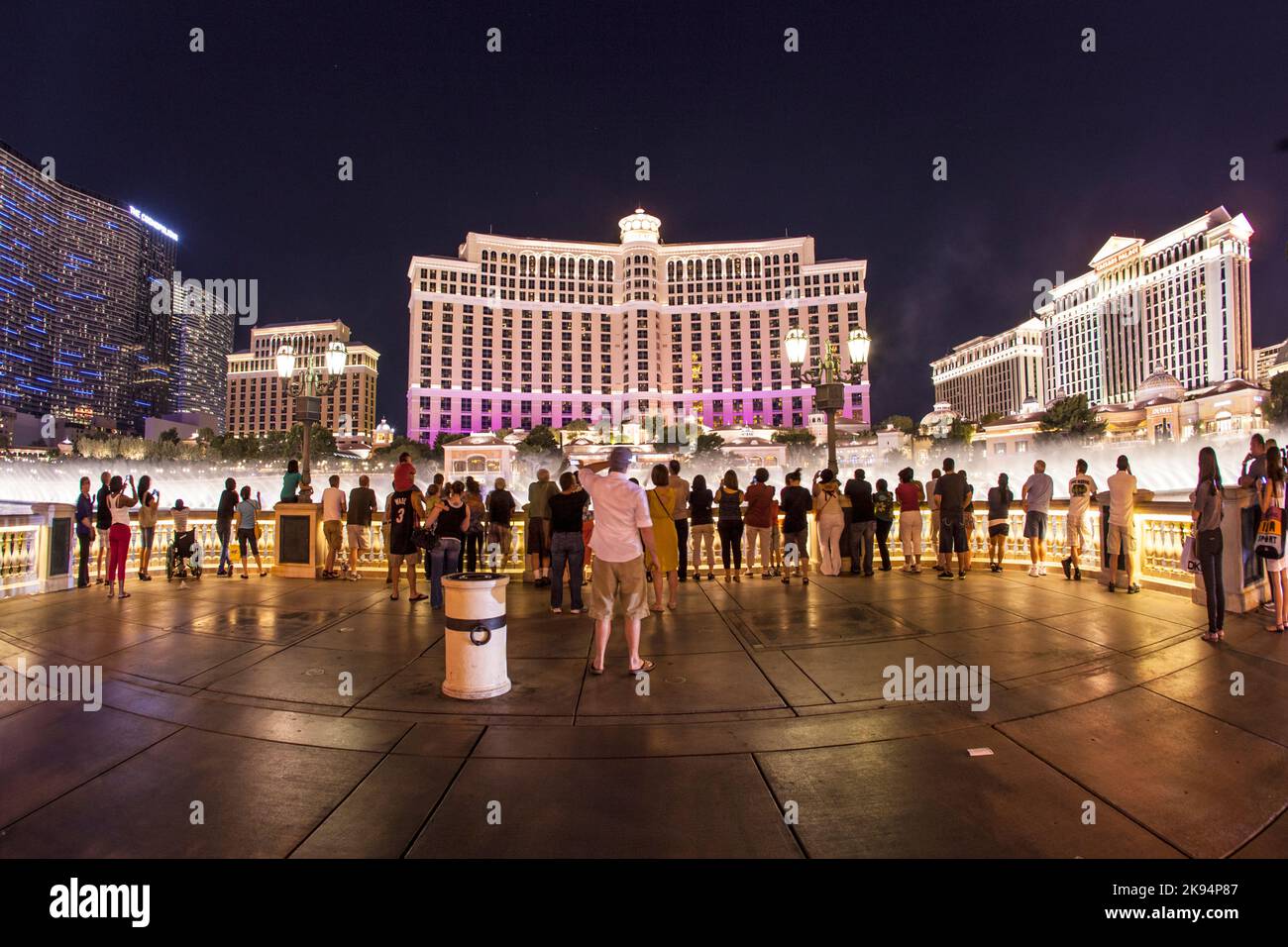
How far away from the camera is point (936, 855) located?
9.82 feet

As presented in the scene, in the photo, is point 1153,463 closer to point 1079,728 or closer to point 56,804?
point 1079,728

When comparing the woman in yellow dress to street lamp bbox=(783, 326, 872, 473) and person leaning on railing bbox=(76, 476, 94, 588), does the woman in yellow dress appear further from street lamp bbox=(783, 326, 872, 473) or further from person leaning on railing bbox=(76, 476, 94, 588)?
person leaning on railing bbox=(76, 476, 94, 588)

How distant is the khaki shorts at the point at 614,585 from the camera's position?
5.98 metres

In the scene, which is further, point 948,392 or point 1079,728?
point 948,392

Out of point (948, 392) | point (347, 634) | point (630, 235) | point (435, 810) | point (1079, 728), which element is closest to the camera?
point (435, 810)

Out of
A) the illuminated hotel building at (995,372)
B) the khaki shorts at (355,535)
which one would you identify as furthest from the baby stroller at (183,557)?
the illuminated hotel building at (995,372)

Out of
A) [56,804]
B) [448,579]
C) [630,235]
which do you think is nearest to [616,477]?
[448,579]

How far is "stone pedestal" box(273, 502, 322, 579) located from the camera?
1185cm

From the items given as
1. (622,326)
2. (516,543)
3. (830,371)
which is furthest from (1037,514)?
(622,326)

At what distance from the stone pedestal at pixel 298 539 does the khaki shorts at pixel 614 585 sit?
824 centimetres

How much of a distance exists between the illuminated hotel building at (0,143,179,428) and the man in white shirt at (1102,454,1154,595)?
160 m

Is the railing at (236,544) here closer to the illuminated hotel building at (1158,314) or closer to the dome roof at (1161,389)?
the dome roof at (1161,389)

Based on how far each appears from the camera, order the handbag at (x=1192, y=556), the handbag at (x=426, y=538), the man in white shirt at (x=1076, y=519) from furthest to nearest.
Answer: the man in white shirt at (x=1076, y=519)
the handbag at (x=426, y=538)
the handbag at (x=1192, y=556)

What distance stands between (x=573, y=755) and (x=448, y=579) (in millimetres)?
1981
